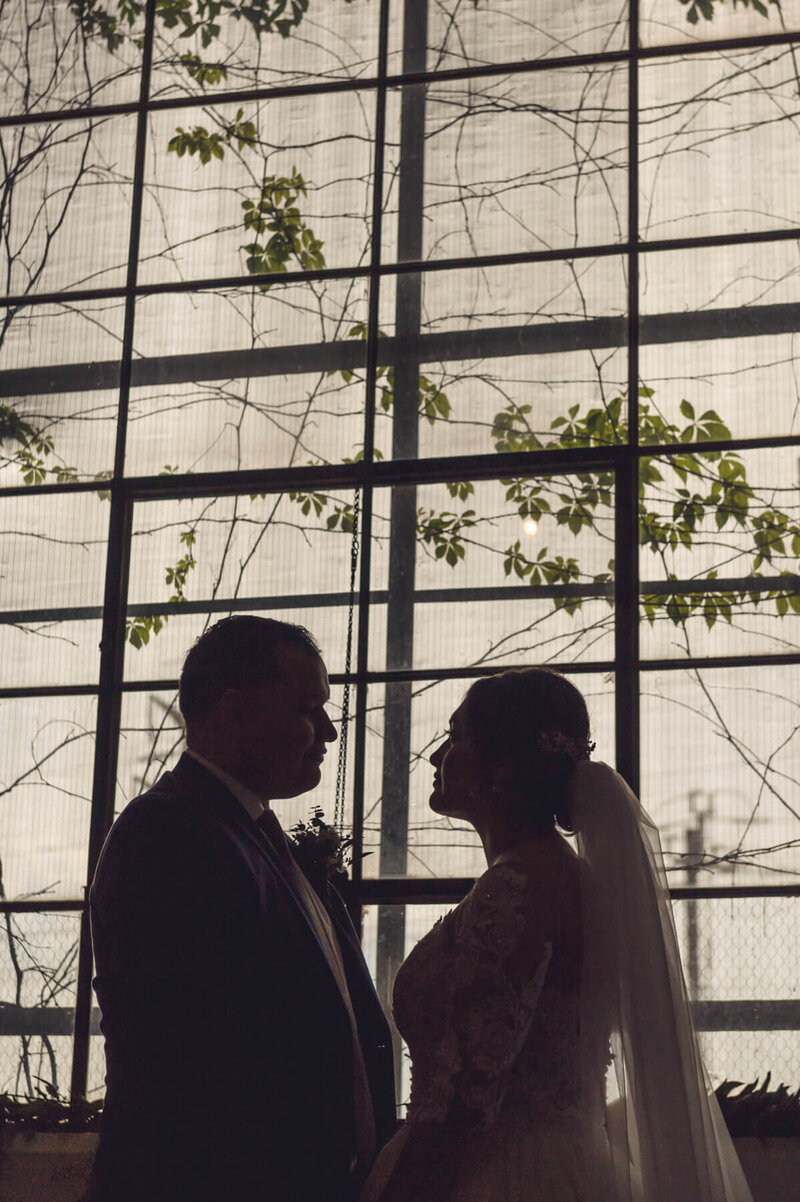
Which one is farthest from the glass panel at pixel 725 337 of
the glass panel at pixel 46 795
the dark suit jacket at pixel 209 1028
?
the dark suit jacket at pixel 209 1028

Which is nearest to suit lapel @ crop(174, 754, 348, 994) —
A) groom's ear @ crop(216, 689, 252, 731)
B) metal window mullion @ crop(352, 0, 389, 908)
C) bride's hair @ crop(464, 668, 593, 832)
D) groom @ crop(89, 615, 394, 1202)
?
groom @ crop(89, 615, 394, 1202)

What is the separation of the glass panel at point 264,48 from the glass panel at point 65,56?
0.39 ft

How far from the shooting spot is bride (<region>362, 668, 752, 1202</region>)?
2.71m

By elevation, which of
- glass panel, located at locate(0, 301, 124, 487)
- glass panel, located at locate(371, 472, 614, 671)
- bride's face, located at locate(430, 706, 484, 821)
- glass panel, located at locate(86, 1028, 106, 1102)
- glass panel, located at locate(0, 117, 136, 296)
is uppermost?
glass panel, located at locate(0, 117, 136, 296)

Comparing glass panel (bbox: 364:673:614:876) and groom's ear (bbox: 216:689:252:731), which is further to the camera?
glass panel (bbox: 364:673:614:876)

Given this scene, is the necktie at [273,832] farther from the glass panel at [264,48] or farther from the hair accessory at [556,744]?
the glass panel at [264,48]

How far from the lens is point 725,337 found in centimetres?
455

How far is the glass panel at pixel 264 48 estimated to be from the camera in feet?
16.7

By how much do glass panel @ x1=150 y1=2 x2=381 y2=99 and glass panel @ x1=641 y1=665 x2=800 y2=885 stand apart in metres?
2.47

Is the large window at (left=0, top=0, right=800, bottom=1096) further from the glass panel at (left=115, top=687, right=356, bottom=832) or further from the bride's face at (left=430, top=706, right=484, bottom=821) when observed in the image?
the bride's face at (left=430, top=706, right=484, bottom=821)

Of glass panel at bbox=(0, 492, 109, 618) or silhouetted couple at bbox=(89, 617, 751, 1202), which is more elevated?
glass panel at bbox=(0, 492, 109, 618)

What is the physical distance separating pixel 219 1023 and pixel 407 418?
2449mm

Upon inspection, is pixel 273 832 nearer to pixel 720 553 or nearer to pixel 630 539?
pixel 630 539

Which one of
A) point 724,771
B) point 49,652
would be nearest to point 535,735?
point 724,771
